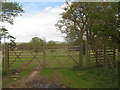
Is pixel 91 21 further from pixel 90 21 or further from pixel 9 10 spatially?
pixel 9 10

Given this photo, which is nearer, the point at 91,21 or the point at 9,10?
the point at 9,10

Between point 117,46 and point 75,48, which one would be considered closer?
point 117,46

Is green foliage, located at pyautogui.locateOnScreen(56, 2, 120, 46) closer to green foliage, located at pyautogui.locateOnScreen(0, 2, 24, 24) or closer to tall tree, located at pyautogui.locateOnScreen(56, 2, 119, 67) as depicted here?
tall tree, located at pyautogui.locateOnScreen(56, 2, 119, 67)

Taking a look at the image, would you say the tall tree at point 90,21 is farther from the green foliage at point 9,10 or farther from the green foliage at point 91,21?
the green foliage at point 9,10

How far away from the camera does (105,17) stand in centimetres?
513

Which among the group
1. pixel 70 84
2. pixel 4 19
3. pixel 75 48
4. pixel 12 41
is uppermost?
pixel 4 19

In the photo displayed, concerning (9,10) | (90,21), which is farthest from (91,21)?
(9,10)

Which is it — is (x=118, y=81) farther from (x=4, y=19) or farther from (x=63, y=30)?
(x=63, y=30)

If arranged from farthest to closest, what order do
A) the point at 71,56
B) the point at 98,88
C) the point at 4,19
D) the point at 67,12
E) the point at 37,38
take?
1. the point at 37,38
2. the point at 67,12
3. the point at 71,56
4. the point at 4,19
5. the point at 98,88

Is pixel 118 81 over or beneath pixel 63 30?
beneath

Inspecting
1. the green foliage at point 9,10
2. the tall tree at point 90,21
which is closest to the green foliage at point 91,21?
the tall tree at point 90,21

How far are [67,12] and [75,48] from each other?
6.36m

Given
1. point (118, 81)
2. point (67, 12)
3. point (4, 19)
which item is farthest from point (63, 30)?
point (118, 81)

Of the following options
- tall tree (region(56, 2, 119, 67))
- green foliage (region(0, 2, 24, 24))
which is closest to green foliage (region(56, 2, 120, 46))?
tall tree (region(56, 2, 119, 67))
